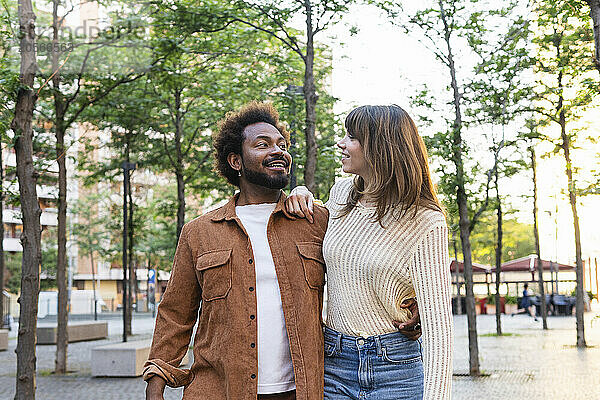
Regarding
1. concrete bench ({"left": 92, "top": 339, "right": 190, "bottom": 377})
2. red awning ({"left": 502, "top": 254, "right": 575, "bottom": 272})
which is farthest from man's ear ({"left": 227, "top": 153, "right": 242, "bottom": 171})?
red awning ({"left": 502, "top": 254, "right": 575, "bottom": 272})

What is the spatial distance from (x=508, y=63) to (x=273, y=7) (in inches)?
→ 194

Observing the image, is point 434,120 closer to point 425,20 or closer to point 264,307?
point 425,20

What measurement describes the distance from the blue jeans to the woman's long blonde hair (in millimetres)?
514

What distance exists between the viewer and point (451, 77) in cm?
1488

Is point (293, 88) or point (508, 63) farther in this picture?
point (508, 63)

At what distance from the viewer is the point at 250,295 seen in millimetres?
3539

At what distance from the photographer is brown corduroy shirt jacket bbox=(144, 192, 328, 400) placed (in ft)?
11.3

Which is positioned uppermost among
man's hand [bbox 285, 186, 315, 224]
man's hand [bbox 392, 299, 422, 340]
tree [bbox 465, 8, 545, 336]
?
tree [bbox 465, 8, 545, 336]

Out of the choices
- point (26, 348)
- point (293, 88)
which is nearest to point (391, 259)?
point (26, 348)

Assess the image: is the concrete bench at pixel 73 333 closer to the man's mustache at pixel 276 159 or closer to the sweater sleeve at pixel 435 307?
the man's mustache at pixel 276 159

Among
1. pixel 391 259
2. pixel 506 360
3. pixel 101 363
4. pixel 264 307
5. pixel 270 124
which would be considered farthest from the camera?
pixel 506 360

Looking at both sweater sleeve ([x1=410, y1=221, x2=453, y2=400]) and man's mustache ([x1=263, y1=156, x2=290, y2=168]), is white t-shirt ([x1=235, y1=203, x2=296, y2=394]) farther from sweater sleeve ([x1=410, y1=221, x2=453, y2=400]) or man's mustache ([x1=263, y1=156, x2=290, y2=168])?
sweater sleeve ([x1=410, y1=221, x2=453, y2=400])

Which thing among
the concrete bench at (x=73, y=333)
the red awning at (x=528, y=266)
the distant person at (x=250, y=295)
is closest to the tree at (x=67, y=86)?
the concrete bench at (x=73, y=333)

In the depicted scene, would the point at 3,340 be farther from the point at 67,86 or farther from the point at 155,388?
the point at 155,388
